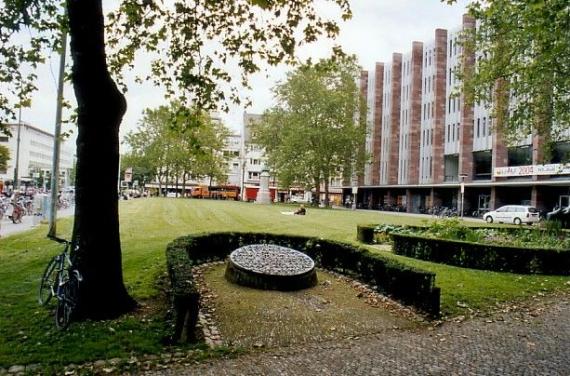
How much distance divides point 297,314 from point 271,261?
299 cm

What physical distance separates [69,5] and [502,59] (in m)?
17.5

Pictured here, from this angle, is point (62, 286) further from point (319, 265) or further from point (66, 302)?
point (319, 265)

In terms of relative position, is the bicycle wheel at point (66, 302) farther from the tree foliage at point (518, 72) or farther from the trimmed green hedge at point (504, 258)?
the tree foliage at point (518, 72)

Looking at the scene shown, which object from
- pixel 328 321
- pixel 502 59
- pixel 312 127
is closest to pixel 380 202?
pixel 312 127

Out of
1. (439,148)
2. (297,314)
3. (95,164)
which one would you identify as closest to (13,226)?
(95,164)

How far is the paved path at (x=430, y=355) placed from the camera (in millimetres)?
5500

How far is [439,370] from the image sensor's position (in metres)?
5.58

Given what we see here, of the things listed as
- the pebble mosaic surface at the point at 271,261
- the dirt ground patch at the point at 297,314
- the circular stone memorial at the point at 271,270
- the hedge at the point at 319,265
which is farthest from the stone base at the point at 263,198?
the dirt ground patch at the point at 297,314

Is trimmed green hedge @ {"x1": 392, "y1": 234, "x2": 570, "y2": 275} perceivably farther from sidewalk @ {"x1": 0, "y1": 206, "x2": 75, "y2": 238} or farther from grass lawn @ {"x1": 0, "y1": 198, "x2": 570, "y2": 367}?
sidewalk @ {"x1": 0, "y1": 206, "x2": 75, "y2": 238}

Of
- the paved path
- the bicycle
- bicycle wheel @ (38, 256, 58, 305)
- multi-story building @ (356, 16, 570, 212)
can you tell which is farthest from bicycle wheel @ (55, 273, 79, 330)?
multi-story building @ (356, 16, 570, 212)

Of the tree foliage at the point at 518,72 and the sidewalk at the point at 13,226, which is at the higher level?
the tree foliage at the point at 518,72

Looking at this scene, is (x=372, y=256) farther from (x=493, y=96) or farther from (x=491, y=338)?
(x=493, y=96)

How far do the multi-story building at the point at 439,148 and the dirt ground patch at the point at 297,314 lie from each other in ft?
112

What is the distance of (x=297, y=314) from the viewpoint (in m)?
8.13
